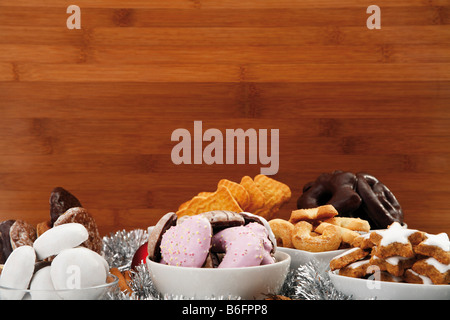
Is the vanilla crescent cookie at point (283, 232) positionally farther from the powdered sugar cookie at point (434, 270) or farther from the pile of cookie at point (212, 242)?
the powdered sugar cookie at point (434, 270)

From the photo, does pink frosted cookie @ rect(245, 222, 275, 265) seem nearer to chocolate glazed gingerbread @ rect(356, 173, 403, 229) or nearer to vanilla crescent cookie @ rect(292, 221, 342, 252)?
vanilla crescent cookie @ rect(292, 221, 342, 252)

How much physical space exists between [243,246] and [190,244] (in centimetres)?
7

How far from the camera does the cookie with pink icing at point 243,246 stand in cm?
63

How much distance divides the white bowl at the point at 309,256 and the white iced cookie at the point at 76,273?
0.32 meters

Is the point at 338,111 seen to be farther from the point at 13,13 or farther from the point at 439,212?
the point at 13,13

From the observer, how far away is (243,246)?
2.06 feet

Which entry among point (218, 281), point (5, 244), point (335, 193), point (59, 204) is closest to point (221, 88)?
point (335, 193)

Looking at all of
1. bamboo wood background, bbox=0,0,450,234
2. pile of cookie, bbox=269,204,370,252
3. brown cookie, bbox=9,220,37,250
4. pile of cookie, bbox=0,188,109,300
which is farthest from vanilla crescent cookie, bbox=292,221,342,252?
bamboo wood background, bbox=0,0,450,234

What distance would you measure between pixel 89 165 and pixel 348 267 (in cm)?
136

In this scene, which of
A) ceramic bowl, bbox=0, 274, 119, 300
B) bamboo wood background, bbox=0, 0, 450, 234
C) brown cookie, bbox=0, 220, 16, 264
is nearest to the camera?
ceramic bowl, bbox=0, 274, 119, 300

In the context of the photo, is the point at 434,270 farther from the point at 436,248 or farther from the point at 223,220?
the point at 223,220

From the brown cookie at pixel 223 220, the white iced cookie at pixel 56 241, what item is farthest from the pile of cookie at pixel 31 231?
the brown cookie at pixel 223 220

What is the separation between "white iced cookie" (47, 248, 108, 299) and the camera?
1.90 ft

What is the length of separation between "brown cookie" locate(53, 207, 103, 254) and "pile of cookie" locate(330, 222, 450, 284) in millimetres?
432
